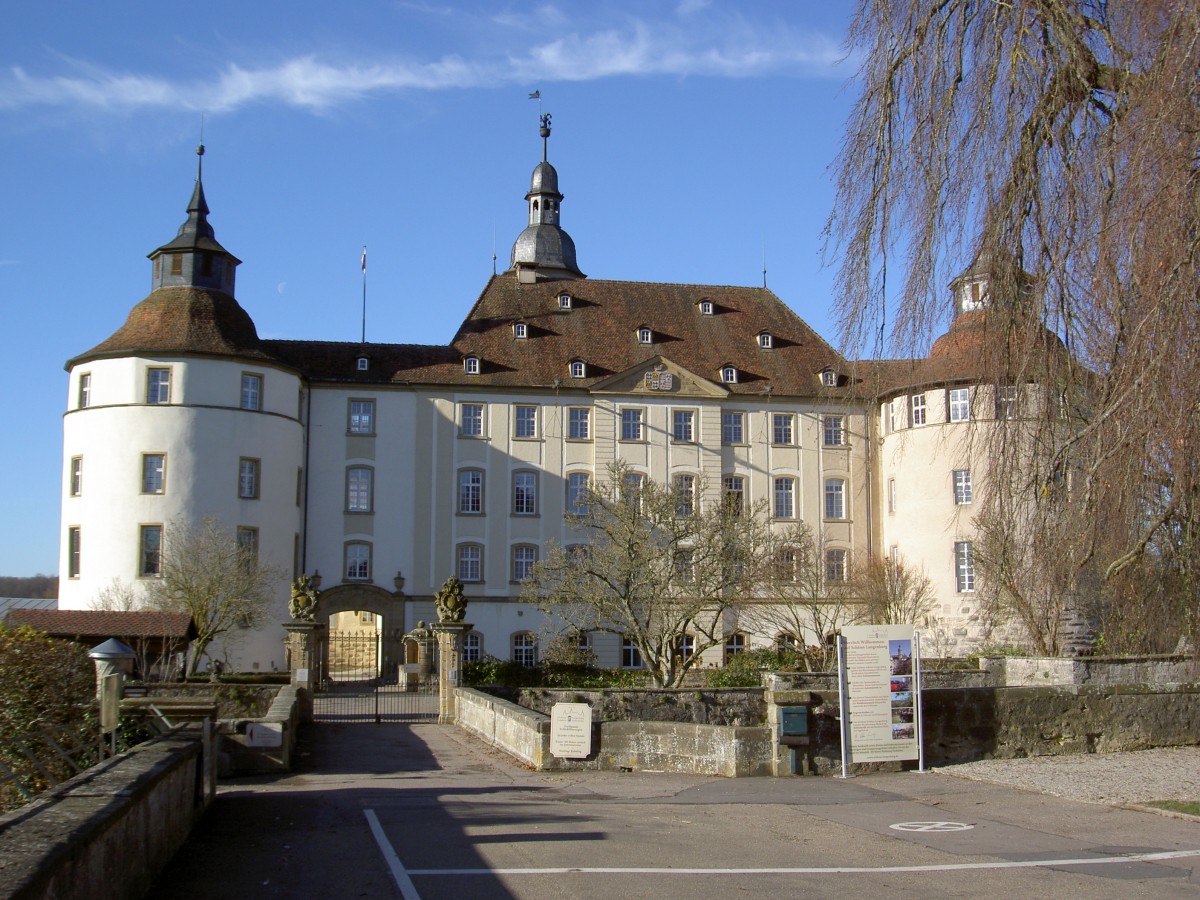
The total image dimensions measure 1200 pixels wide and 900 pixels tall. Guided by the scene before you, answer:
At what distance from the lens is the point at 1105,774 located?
14.0 metres

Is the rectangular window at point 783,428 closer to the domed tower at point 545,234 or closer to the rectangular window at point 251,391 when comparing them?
the domed tower at point 545,234

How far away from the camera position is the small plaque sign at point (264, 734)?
53.4ft

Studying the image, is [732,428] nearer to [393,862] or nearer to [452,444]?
[452,444]

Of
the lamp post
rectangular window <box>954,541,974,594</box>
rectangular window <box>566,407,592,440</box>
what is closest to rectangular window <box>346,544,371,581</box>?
rectangular window <box>566,407,592,440</box>

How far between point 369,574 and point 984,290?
1511 inches

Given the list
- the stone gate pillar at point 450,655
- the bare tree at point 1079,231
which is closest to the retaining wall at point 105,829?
the bare tree at point 1079,231

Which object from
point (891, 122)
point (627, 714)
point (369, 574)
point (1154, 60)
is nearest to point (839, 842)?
point (891, 122)

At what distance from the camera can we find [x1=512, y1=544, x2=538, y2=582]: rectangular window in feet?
146

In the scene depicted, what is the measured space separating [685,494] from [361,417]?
13.1 meters

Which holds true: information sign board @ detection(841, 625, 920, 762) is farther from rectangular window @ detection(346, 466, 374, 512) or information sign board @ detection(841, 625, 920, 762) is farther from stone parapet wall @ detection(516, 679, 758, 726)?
rectangular window @ detection(346, 466, 374, 512)

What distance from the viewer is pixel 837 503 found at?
153 ft

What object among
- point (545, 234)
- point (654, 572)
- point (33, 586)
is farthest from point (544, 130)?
point (33, 586)

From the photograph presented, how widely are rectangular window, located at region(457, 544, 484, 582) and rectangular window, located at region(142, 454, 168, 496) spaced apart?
32.5 ft

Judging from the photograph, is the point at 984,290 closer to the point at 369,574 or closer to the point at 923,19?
the point at 923,19
